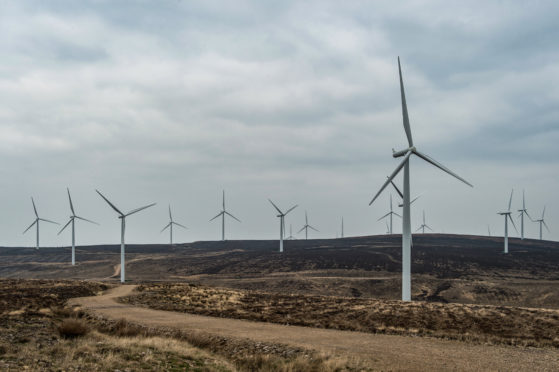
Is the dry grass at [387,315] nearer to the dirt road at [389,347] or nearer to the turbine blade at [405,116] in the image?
the dirt road at [389,347]

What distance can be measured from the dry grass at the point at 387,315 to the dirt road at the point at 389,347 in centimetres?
245

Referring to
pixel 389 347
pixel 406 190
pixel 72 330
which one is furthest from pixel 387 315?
pixel 72 330

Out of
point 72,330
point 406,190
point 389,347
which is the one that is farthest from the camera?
point 406,190

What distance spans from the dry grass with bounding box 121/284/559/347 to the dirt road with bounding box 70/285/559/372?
8.05 feet

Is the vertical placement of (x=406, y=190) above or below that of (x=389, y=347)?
above

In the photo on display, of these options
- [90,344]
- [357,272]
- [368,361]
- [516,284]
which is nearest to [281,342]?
[368,361]

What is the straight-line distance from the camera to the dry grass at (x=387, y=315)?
99.1ft

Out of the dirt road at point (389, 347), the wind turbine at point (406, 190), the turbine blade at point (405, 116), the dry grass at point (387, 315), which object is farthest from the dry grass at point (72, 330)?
the turbine blade at point (405, 116)

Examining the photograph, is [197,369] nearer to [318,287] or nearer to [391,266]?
[318,287]

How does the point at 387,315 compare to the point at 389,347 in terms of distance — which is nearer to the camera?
the point at 389,347

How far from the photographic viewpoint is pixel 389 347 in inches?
951

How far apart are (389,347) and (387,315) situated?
12252mm

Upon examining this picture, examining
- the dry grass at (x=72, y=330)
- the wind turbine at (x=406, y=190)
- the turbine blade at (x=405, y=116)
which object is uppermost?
the turbine blade at (x=405, y=116)

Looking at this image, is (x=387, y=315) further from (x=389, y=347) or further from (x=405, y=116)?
(x=405, y=116)
